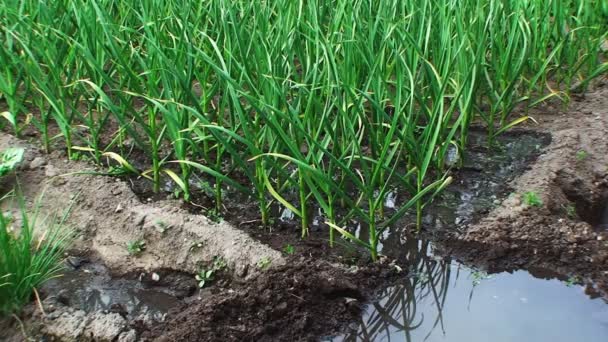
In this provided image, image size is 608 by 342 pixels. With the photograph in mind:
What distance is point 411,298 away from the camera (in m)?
2.17

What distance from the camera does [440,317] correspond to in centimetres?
211

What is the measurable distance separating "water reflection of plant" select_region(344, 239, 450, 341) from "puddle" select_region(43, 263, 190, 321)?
63 centimetres

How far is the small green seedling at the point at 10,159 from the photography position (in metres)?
2.53

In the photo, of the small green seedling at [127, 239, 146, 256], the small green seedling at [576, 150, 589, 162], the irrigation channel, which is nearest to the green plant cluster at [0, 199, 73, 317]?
the irrigation channel

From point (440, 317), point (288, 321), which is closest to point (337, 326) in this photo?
point (288, 321)

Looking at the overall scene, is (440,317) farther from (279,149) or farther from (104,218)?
(104,218)

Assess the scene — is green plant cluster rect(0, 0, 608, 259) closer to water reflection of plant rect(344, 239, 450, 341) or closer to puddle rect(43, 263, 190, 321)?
water reflection of plant rect(344, 239, 450, 341)

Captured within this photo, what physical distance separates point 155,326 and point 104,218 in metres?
0.64

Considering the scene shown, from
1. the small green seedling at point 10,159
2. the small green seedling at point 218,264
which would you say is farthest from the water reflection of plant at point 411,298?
the small green seedling at point 10,159

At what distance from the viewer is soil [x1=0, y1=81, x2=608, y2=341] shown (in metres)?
1.94

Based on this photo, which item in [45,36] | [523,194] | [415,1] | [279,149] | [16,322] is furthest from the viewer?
[415,1]

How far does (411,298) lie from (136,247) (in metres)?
0.99

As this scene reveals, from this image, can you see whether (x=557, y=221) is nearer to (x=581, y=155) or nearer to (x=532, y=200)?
(x=532, y=200)

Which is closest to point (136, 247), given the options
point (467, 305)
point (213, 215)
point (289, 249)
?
point (213, 215)
